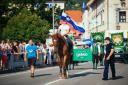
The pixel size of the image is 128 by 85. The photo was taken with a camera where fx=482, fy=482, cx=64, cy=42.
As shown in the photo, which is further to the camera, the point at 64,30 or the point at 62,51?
the point at 64,30

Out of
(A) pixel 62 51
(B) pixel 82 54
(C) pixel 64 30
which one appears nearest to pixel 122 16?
(B) pixel 82 54

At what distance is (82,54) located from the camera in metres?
29.2

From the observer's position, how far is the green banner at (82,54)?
94.9ft

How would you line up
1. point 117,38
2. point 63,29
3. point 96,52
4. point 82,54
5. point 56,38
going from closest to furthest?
point 56,38
point 63,29
point 82,54
point 96,52
point 117,38

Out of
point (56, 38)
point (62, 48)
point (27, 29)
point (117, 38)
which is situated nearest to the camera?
Answer: point (56, 38)

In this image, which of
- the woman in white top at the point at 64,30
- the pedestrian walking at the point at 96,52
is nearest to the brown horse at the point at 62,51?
the woman in white top at the point at 64,30

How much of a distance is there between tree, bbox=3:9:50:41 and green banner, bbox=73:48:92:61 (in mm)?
26365

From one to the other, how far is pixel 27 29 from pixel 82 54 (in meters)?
27.9

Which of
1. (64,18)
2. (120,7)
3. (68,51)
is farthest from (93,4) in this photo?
(68,51)

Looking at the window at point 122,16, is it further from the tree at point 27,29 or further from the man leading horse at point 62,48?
the man leading horse at point 62,48

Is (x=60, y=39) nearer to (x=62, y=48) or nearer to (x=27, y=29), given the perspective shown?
(x=62, y=48)

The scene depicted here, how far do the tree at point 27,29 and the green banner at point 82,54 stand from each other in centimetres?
2636

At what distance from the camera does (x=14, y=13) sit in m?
67.1

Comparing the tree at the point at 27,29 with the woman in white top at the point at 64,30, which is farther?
the tree at the point at 27,29
